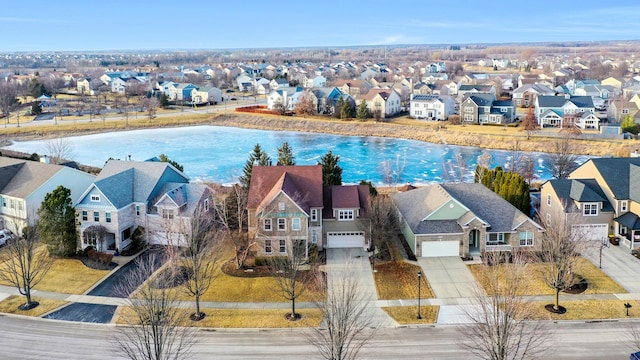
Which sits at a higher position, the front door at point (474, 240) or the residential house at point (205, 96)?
the residential house at point (205, 96)

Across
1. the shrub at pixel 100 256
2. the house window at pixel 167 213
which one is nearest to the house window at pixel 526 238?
the house window at pixel 167 213

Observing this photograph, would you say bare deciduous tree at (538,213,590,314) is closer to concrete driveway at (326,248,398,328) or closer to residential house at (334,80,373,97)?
concrete driveway at (326,248,398,328)

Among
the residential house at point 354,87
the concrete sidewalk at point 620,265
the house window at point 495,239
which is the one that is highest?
the residential house at point 354,87

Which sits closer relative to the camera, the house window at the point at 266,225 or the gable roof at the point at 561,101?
the house window at the point at 266,225

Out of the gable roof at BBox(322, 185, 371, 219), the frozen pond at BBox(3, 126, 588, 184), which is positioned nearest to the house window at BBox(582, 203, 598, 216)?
the gable roof at BBox(322, 185, 371, 219)

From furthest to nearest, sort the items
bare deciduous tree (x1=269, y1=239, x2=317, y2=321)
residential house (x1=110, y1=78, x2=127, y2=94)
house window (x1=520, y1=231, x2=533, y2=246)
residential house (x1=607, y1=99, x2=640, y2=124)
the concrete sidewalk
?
residential house (x1=110, y1=78, x2=127, y2=94) < residential house (x1=607, y1=99, x2=640, y2=124) < house window (x1=520, y1=231, x2=533, y2=246) < the concrete sidewalk < bare deciduous tree (x1=269, y1=239, x2=317, y2=321)

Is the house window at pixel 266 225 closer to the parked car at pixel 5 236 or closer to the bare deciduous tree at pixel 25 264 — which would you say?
the bare deciduous tree at pixel 25 264

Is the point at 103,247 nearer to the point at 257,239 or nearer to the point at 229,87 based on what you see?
the point at 257,239
